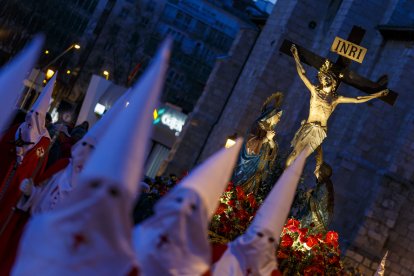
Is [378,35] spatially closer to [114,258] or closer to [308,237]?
[308,237]

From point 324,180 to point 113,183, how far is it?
33.8ft

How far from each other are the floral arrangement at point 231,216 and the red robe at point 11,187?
8.09ft

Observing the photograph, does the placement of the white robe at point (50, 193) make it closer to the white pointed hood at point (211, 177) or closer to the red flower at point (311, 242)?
the white pointed hood at point (211, 177)

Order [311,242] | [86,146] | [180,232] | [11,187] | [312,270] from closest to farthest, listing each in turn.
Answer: [180,232]
[86,146]
[11,187]
[312,270]
[311,242]

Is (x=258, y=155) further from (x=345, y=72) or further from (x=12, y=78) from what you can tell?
(x=12, y=78)

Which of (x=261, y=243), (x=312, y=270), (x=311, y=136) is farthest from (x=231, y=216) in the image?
(x=261, y=243)

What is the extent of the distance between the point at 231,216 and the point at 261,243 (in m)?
5.05

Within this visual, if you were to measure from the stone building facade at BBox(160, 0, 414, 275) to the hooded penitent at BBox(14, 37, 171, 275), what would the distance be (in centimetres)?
1868

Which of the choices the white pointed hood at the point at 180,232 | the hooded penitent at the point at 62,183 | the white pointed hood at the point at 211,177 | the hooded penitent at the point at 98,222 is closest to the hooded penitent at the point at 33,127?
the hooded penitent at the point at 62,183

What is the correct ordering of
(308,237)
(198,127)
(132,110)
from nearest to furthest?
(132,110) < (308,237) < (198,127)

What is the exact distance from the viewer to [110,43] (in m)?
60.2

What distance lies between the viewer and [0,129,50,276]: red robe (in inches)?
329

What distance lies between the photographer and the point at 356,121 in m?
26.2

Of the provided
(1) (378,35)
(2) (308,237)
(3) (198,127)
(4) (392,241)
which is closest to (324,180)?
(2) (308,237)
